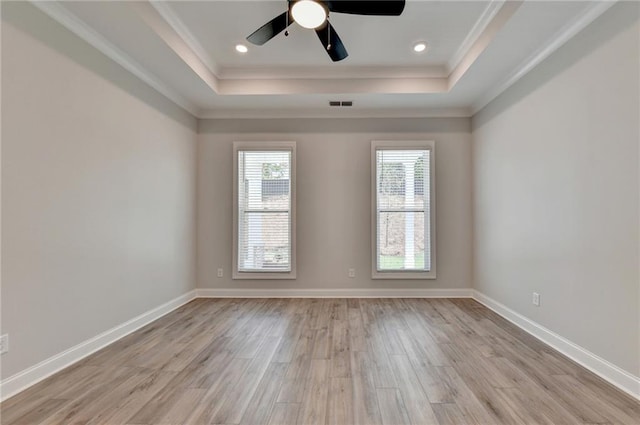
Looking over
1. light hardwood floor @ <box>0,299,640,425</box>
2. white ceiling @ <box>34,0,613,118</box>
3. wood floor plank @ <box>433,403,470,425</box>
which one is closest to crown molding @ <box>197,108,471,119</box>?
white ceiling @ <box>34,0,613,118</box>

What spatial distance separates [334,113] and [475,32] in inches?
82.3

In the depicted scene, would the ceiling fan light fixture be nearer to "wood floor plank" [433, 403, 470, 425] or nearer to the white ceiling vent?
the white ceiling vent

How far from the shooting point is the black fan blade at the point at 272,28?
237cm

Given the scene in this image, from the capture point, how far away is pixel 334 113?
4594 mm

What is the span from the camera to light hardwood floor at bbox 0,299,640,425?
5.92ft

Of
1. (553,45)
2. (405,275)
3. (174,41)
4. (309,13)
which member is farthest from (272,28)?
(405,275)

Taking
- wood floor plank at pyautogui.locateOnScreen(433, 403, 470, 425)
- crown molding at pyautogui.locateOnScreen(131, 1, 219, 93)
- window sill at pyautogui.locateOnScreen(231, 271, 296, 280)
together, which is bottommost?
wood floor plank at pyautogui.locateOnScreen(433, 403, 470, 425)

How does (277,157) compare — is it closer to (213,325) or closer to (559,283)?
(213,325)

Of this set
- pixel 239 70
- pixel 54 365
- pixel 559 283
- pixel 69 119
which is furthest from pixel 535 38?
pixel 54 365

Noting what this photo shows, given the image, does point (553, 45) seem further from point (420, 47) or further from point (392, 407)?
point (392, 407)

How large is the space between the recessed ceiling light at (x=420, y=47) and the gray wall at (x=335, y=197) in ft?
4.17

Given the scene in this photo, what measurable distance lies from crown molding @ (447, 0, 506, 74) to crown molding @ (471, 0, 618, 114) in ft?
1.86

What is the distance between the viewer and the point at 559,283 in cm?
272

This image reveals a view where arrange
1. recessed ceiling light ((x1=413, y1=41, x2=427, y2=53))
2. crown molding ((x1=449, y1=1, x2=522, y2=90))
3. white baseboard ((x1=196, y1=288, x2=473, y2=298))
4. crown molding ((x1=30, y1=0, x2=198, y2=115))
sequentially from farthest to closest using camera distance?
white baseboard ((x1=196, y1=288, x2=473, y2=298))
recessed ceiling light ((x1=413, y1=41, x2=427, y2=53))
crown molding ((x1=449, y1=1, x2=522, y2=90))
crown molding ((x1=30, y1=0, x2=198, y2=115))
